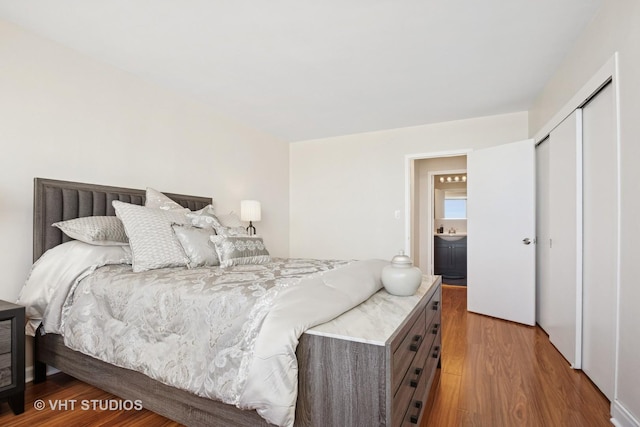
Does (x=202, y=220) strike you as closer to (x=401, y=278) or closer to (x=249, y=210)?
(x=249, y=210)

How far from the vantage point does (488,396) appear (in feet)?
6.60

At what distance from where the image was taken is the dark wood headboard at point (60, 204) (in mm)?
2242

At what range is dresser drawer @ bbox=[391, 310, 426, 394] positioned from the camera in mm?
1230

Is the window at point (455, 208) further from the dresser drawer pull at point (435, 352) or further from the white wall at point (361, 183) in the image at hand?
the dresser drawer pull at point (435, 352)

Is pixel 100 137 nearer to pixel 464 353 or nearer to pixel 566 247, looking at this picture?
pixel 464 353

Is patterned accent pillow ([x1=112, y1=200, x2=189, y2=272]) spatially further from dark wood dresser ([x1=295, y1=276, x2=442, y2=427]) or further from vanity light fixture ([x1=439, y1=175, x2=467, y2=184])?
vanity light fixture ([x1=439, y1=175, x2=467, y2=184])

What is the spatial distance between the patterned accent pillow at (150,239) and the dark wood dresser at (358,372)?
136 cm

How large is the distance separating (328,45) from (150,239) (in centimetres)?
189

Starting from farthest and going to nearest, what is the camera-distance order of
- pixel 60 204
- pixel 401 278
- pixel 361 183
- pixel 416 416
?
pixel 361 183 < pixel 60 204 < pixel 401 278 < pixel 416 416

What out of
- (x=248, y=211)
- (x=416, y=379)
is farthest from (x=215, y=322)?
(x=248, y=211)

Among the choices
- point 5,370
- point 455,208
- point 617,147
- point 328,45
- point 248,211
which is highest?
point 328,45

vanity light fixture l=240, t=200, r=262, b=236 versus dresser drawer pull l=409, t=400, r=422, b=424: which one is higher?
vanity light fixture l=240, t=200, r=262, b=236

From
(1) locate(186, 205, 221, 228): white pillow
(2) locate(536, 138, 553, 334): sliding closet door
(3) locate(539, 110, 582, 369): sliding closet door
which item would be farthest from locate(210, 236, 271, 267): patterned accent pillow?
(2) locate(536, 138, 553, 334): sliding closet door

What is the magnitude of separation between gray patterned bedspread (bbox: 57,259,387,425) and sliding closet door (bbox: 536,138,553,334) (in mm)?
2223
